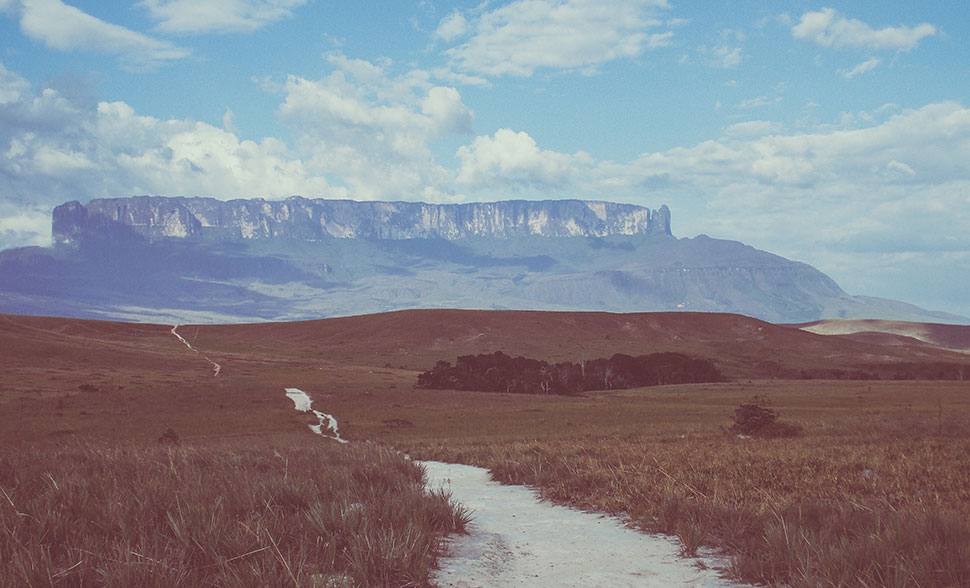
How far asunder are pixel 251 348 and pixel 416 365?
124ft

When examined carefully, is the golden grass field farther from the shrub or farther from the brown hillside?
the shrub

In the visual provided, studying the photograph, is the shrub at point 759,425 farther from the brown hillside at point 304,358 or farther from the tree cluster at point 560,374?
the tree cluster at point 560,374

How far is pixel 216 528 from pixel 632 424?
1311 inches

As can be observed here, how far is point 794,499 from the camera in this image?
35.7 ft

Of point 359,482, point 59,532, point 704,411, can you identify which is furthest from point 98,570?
point 704,411

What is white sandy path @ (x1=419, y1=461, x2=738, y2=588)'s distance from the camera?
7117 millimetres

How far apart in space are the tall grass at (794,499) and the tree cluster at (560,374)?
52.7 meters

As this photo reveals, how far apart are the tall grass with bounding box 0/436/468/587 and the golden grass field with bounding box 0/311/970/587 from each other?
3366mm

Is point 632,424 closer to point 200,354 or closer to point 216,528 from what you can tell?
point 216,528

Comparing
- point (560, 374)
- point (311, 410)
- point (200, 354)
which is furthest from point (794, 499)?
Result: point (200, 354)

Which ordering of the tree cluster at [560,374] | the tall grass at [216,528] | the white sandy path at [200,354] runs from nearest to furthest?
the tall grass at [216,528]
the tree cluster at [560,374]
the white sandy path at [200,354]

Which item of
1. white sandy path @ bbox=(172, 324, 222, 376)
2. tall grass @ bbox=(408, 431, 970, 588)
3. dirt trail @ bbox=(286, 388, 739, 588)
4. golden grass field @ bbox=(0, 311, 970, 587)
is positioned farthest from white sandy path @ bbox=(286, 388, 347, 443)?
white sandy path @ bbox=(172, 324, 222, 376)

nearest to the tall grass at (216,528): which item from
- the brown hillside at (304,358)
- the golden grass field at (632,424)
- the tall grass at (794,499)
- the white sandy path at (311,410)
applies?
the tall grass at (794,499)

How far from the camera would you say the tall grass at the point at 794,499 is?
6.65 meters
